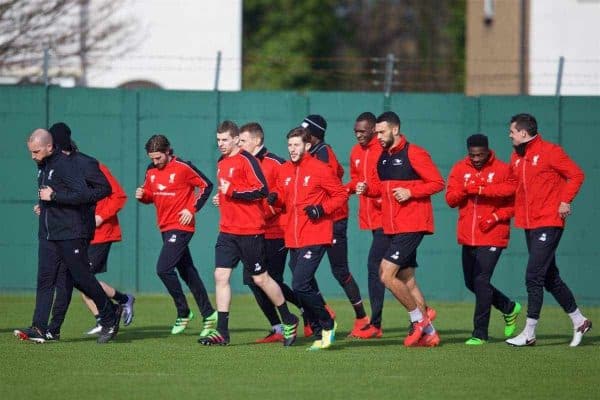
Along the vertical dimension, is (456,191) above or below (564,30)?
below

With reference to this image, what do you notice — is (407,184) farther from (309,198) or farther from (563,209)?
(563,209)

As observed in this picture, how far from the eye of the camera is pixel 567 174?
1373cm

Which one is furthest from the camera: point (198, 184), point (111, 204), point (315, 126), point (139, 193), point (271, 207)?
point (111, 204)

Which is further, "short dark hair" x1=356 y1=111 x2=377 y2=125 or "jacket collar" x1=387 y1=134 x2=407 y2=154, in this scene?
"short dark hair" x1=356 y1=111 x2=377 y2=125

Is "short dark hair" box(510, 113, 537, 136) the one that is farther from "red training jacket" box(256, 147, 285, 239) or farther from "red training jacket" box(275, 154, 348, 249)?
"red training jacket" box(256, 147, 285, 239)

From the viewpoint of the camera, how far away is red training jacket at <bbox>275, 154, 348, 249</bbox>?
43.3 feet

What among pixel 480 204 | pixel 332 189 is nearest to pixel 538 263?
pixel 480 204

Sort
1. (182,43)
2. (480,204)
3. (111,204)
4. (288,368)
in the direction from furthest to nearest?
(182,43), (111,204), (480,204), (288,368)

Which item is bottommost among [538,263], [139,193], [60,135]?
[538,263]

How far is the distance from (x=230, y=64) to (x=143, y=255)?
990 cm

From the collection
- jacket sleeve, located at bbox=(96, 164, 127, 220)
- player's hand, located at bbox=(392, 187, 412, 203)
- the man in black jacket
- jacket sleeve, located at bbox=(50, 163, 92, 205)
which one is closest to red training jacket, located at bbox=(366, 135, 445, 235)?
player's hand, located at bbox=(392, 187, 412, 203)

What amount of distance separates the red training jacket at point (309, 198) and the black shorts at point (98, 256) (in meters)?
2.66

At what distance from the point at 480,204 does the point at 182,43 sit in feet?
52.8

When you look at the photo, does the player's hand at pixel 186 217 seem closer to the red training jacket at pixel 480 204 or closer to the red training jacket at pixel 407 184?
the red training jacket at pixel 407 184
